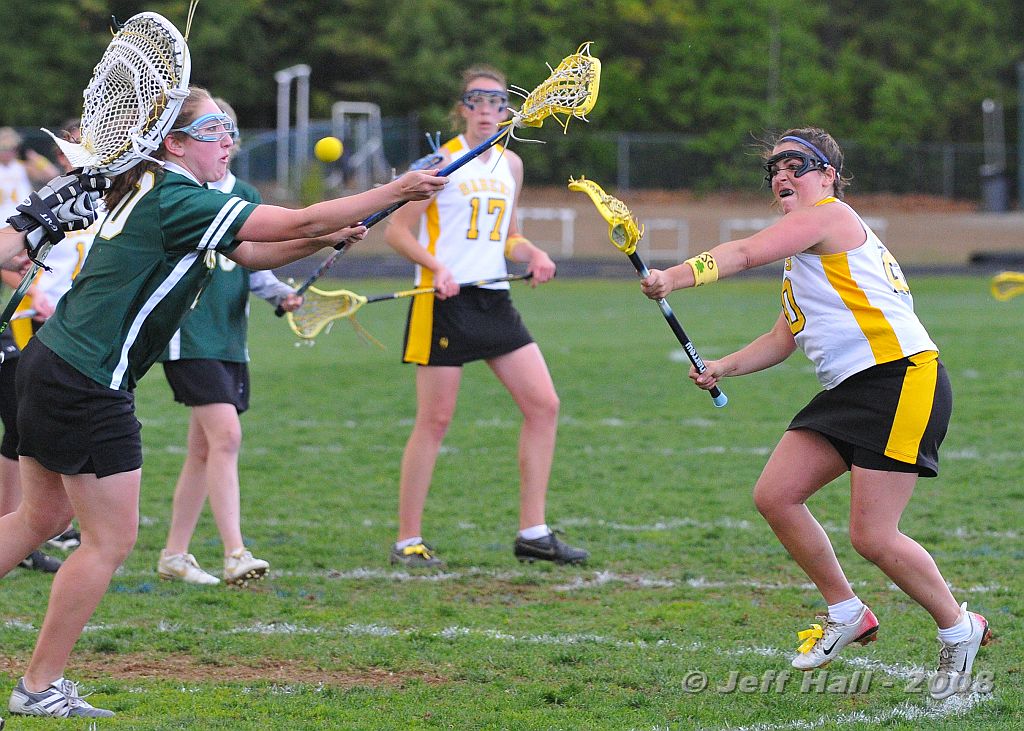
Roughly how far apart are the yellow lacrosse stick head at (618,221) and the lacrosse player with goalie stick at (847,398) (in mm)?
219

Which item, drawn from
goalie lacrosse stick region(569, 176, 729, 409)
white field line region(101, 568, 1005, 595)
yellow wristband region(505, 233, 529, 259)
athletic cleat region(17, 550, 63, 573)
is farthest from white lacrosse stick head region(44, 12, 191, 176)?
yellow wristband region(505, 233, 529, 259)

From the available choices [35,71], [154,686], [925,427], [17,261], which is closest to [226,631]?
[154,686]

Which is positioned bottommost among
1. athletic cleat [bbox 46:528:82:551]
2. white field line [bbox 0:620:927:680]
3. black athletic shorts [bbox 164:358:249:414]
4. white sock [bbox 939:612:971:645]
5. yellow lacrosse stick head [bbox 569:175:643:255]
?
athletic cleat [bbox 46:528:82:551]

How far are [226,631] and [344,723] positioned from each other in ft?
3.84

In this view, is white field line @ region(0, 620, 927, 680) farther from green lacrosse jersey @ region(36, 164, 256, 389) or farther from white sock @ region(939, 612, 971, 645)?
green lacrosse jersey @ region(36, 164, 256, 389)

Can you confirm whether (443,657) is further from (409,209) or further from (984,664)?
(409,209)

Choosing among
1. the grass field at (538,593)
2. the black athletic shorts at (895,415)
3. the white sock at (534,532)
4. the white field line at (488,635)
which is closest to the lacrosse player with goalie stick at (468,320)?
the white sock at (534,532)

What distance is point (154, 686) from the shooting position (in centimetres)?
441

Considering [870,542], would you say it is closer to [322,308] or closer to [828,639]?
[828,639]

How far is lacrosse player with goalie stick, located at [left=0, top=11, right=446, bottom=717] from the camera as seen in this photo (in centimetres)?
386

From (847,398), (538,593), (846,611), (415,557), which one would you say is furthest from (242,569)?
(847,398)

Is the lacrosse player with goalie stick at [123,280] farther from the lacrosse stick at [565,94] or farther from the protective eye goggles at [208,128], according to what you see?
the lacrosse stick at [565,94]

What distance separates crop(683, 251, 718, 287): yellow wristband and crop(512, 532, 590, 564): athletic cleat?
2.25 metres

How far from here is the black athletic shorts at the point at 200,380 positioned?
18.9 ft
